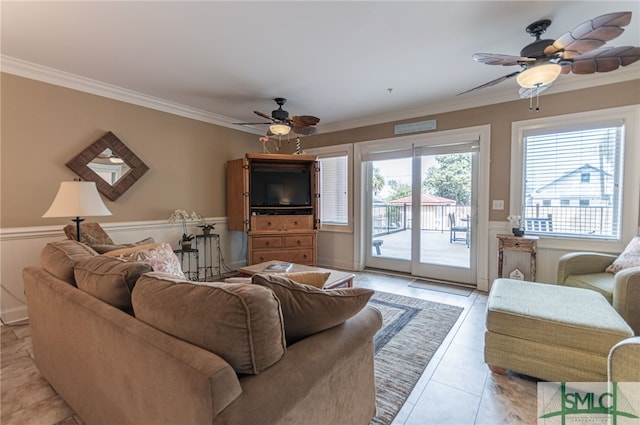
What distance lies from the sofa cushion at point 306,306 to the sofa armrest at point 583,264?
2659 millimetres

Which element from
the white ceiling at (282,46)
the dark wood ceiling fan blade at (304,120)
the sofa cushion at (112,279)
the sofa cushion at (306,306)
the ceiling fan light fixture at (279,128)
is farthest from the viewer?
the ceiling fan light fixture at (279,128)

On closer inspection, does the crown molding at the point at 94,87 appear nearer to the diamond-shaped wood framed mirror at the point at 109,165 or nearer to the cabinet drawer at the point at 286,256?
the diamond-shaped wood framed mirror at the point at 109,165

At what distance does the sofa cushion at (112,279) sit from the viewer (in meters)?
1.19

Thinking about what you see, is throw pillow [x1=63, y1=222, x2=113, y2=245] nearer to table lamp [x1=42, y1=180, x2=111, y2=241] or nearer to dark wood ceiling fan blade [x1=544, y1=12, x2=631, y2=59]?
table lamp [x1=42, y1=180, x2=111, y2=241]

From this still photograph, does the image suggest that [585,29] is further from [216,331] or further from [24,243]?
[24,243]

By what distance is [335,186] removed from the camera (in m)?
4.89

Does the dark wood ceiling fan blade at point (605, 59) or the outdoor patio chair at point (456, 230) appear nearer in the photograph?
the dark wood ceiling fan blade at point (605, 59)

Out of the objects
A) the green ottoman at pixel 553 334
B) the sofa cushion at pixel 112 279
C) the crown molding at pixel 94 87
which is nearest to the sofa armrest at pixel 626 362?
A: the green ottoman at pixel 553 334

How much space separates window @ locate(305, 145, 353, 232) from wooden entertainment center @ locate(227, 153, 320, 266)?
0.51m

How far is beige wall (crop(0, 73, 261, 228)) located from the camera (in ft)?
8.69

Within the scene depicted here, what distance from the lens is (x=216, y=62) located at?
264cm

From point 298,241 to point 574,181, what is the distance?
3.43 m

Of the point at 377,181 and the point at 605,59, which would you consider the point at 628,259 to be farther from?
the point at 377,181

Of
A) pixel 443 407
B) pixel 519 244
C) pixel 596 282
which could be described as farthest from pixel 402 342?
pixel 519 244
